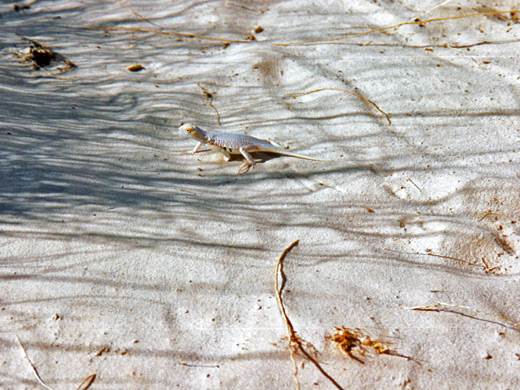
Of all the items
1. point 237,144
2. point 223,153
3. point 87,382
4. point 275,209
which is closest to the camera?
point 87,382

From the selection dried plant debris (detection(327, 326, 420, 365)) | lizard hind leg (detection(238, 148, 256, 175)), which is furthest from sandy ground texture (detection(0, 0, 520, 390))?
lizard hind leg (detection(238, 148, 256, 175))

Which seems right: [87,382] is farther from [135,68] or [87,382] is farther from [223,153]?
[135,68]

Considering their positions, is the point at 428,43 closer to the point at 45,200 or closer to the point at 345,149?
the point at 345,149

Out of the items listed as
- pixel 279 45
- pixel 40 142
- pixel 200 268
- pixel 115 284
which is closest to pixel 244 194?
pixel 200 268

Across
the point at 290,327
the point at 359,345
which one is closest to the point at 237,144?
the point at 290,327

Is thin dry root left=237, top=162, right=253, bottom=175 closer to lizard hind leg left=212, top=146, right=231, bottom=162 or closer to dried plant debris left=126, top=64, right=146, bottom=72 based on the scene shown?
lizard hind leg left=212, top=146, right=231, bottom=162

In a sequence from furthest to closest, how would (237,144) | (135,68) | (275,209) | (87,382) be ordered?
(135,68) < (237,144) < (275,209) < (87,382)
